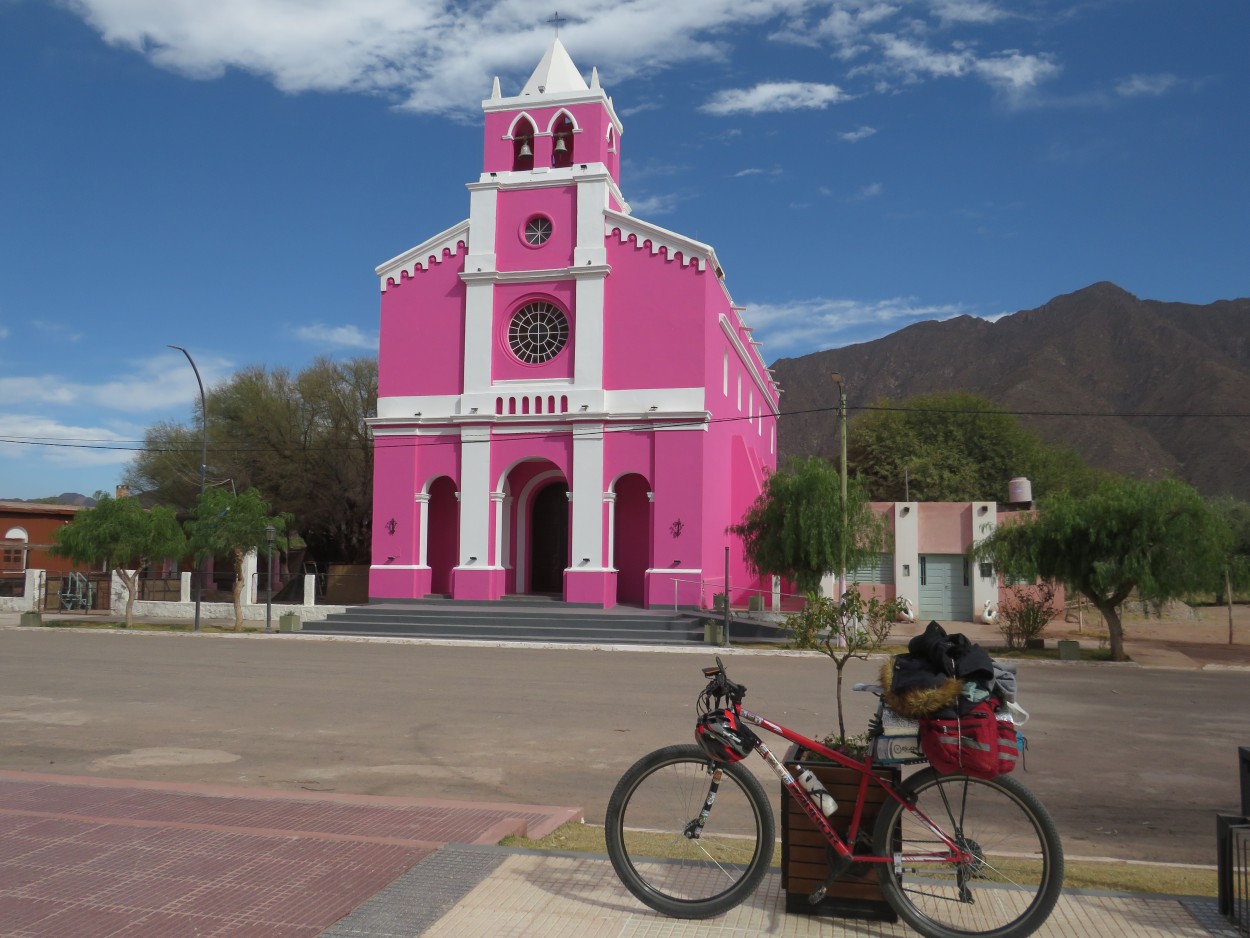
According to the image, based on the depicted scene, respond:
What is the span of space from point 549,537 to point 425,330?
712 centimetres

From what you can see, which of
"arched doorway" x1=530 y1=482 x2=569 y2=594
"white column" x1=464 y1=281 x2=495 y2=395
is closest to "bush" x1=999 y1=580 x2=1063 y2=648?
"arched doorway" x1=530 y1=482 x2=569 y2=594

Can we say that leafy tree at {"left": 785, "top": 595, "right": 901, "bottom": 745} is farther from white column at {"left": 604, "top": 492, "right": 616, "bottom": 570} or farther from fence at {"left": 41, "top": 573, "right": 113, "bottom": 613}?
fence at {"left": 41, "top": 573, "right": 113, "bottom": 613}

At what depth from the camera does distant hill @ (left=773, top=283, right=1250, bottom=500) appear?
104125 millimetres

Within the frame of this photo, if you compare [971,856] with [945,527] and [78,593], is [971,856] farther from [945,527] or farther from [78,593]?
[78,593]

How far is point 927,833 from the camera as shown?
15.6 ft

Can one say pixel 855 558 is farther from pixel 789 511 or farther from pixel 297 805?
pixel 297 805

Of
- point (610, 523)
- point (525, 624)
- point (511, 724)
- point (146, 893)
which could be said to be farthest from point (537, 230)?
point (146, 893)

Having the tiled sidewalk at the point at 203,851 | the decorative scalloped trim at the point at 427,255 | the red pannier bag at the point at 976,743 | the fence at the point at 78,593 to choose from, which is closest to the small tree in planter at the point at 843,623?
the red pannier bag at the point at 976,743

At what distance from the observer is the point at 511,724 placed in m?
11.4

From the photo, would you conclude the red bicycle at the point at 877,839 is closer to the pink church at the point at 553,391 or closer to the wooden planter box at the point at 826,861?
the wooden planter box at the point at 826,861

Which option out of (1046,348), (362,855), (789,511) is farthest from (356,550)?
(1046,348)

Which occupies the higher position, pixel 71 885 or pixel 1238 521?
pixel 1238 521

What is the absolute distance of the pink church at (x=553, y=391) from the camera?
27.8 meters

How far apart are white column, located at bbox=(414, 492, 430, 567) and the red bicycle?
2479 cm
